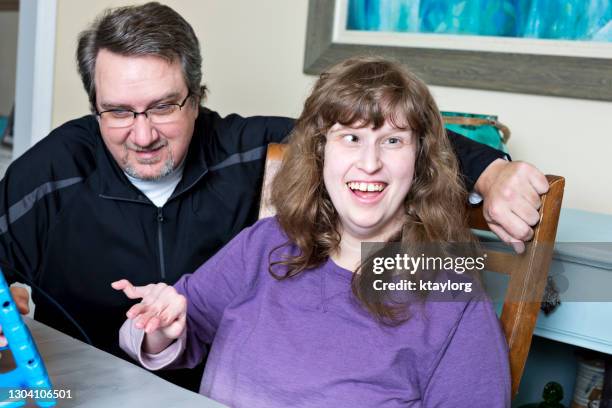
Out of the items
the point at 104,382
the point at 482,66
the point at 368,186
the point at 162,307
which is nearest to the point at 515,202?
the point at 368,186

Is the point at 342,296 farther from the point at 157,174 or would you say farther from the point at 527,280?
the point at 157,174

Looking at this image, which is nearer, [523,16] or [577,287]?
[577,287]

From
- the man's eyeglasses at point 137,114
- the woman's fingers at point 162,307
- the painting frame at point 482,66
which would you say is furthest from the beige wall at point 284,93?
the woman's fingers at point 162,307

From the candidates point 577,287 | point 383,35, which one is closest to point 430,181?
point 577,287

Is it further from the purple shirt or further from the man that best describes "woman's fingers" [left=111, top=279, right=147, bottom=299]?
the man

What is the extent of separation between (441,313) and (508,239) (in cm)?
18

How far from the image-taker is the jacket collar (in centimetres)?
160

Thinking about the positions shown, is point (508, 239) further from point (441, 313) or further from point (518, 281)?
point (441, 313)

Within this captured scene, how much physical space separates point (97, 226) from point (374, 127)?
731 mm

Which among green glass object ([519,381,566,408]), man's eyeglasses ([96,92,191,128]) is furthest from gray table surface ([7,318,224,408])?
green glass object ([519,381,566,408])

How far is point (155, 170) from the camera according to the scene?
159 cm

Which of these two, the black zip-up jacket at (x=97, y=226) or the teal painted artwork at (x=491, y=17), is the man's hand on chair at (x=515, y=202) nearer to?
the black zip-up jacket at (x=97, y=226)

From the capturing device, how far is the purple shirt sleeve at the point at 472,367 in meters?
1.08

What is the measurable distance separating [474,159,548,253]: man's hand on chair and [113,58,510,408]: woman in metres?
0.06
